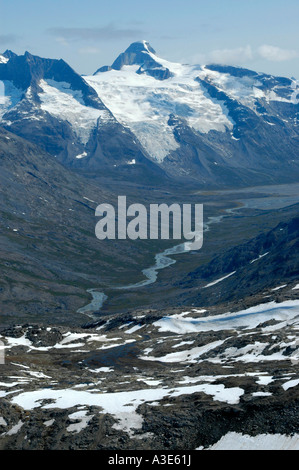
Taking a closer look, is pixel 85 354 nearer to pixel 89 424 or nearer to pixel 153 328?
pixel 153 328

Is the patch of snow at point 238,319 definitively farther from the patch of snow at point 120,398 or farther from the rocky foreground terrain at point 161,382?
the patch of snow at point 120,398

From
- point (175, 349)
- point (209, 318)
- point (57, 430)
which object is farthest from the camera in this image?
point (209, 318)

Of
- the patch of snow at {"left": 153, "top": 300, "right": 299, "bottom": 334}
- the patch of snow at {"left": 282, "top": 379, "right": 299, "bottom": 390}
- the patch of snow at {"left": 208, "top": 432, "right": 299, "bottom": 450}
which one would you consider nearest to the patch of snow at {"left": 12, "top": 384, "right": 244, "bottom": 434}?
the patch of snow at {"left": 282, "top": 379, "right": 299, "bottom": 390}

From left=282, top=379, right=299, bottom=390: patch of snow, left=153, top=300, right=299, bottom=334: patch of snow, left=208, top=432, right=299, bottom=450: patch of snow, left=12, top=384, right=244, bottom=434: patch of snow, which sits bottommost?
left=153, top=300, right=299, bottom=334: patch of snow

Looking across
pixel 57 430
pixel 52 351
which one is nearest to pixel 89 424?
pixel 57 430

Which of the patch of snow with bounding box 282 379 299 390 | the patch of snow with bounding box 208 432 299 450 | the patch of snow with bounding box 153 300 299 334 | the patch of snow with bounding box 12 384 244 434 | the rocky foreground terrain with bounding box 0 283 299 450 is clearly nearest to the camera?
the patch of snow with bounding box 208 432 299 450

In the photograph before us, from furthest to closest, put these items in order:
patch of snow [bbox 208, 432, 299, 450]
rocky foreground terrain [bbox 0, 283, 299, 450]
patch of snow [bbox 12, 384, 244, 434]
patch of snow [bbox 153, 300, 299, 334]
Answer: patch of snow [bbox 153, 300, 299, 334] → patch of snow [bbox 12, 384, 244, 434] → rocky foreground terrain [bbox 0, 283, 299, 450] → patch of snow [bbox 208, 432, 299, 450]

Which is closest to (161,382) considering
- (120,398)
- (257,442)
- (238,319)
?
(120,398)

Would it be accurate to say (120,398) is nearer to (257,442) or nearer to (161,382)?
(161,382)

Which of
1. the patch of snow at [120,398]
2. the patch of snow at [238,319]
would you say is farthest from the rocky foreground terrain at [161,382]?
the patch of snow at [238,319]

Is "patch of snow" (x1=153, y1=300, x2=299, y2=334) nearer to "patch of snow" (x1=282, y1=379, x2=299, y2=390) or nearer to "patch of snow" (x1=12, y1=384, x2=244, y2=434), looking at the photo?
"patch of snow" (x1=12, y1=384, x2=244, y2=434)
